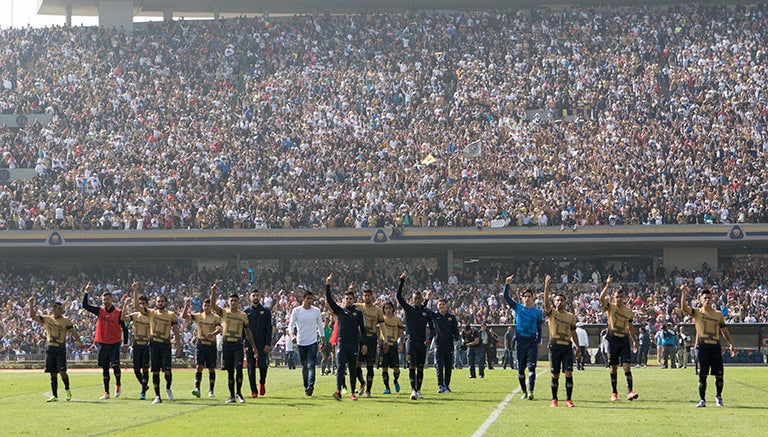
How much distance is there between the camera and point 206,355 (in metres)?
21.4

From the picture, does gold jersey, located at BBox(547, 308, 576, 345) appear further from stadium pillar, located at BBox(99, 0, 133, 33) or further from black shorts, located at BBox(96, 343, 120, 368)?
stadium pillar, located at BBox(99, 0, 133, 33)

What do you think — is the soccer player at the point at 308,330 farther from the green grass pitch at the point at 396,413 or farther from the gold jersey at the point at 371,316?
the gold jersey at the point at 371,316

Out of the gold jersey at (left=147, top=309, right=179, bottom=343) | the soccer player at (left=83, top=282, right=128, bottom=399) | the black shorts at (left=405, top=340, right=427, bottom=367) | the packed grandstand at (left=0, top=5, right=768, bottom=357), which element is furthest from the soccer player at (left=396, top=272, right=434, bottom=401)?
the packed grandstand at (left=0, top=5, right=768, bottom=357)

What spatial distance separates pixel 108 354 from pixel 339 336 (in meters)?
4.59

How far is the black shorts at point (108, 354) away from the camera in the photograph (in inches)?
869

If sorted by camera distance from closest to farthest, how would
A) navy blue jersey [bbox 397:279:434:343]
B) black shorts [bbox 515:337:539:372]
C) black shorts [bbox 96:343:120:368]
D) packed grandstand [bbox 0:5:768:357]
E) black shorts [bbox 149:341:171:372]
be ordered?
black shorts [bbox 515:337:539:372], black shorts [bbox 149:341:171:372], navy blue jersey [bbox 397:279:434:343], black shorts [bbox 96:343:120:368], packed grandstand [bbox 0:5:768:357]

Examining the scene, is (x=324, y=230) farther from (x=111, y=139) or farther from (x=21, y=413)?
(x=21, y=413)

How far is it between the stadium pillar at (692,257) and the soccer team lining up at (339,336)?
111 ft

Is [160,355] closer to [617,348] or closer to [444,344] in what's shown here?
[444,344]

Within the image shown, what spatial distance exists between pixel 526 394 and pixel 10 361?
29.1 metres

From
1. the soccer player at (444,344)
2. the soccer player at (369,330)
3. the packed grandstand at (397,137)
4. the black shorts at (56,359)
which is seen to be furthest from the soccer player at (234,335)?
the packed grandstand at (397,137)

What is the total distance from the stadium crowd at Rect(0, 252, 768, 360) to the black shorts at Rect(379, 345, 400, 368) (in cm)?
2040

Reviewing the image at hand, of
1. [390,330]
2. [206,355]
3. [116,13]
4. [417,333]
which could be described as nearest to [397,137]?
[116,13]

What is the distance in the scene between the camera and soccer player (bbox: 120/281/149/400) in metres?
21.6
